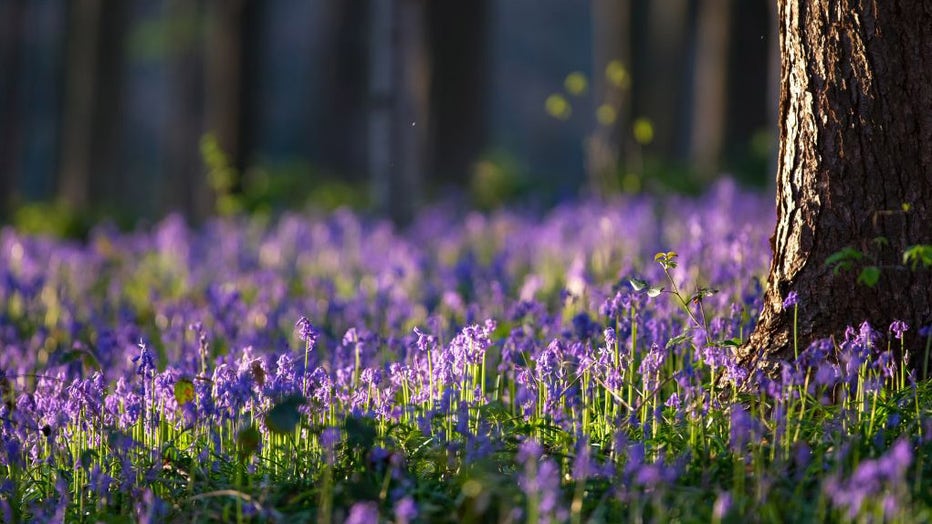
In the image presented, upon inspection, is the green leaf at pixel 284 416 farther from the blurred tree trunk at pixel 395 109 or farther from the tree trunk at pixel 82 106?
the tree trunk at pixel 82 106

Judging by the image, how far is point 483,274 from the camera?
26.0ft

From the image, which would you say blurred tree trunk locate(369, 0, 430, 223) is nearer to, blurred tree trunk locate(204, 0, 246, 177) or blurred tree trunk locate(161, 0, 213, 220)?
blurred tree trunk locate(204, 0, 246, 177)

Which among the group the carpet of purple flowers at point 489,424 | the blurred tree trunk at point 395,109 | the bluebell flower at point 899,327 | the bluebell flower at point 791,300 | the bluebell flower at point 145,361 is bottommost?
the carpet of purple flowers at point 489,424

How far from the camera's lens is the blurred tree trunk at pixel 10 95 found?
19938 millimetres

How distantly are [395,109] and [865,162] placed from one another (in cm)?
707

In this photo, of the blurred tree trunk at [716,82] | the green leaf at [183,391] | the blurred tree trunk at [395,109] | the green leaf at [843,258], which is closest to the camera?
the green leaf at [843,258]

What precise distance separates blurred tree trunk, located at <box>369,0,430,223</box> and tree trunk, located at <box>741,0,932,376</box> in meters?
6.87

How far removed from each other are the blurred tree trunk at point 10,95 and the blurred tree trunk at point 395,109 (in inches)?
406

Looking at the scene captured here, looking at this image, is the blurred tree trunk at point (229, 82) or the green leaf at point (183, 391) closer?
the green leaf at point (183, 391)

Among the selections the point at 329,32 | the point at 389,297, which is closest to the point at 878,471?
the point at 389,297

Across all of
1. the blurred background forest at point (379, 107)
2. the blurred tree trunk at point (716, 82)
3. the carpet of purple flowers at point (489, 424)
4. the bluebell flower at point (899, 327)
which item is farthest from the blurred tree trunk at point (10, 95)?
the bluebell flower at point (899, 327)

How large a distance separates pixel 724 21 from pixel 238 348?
12.1 m

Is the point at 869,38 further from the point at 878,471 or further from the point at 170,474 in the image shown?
the point at 170,474

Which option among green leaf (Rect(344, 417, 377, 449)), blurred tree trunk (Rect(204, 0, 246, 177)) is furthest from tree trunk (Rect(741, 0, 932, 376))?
blurred tree trunk (Rect(204, 0, 246, 177))
